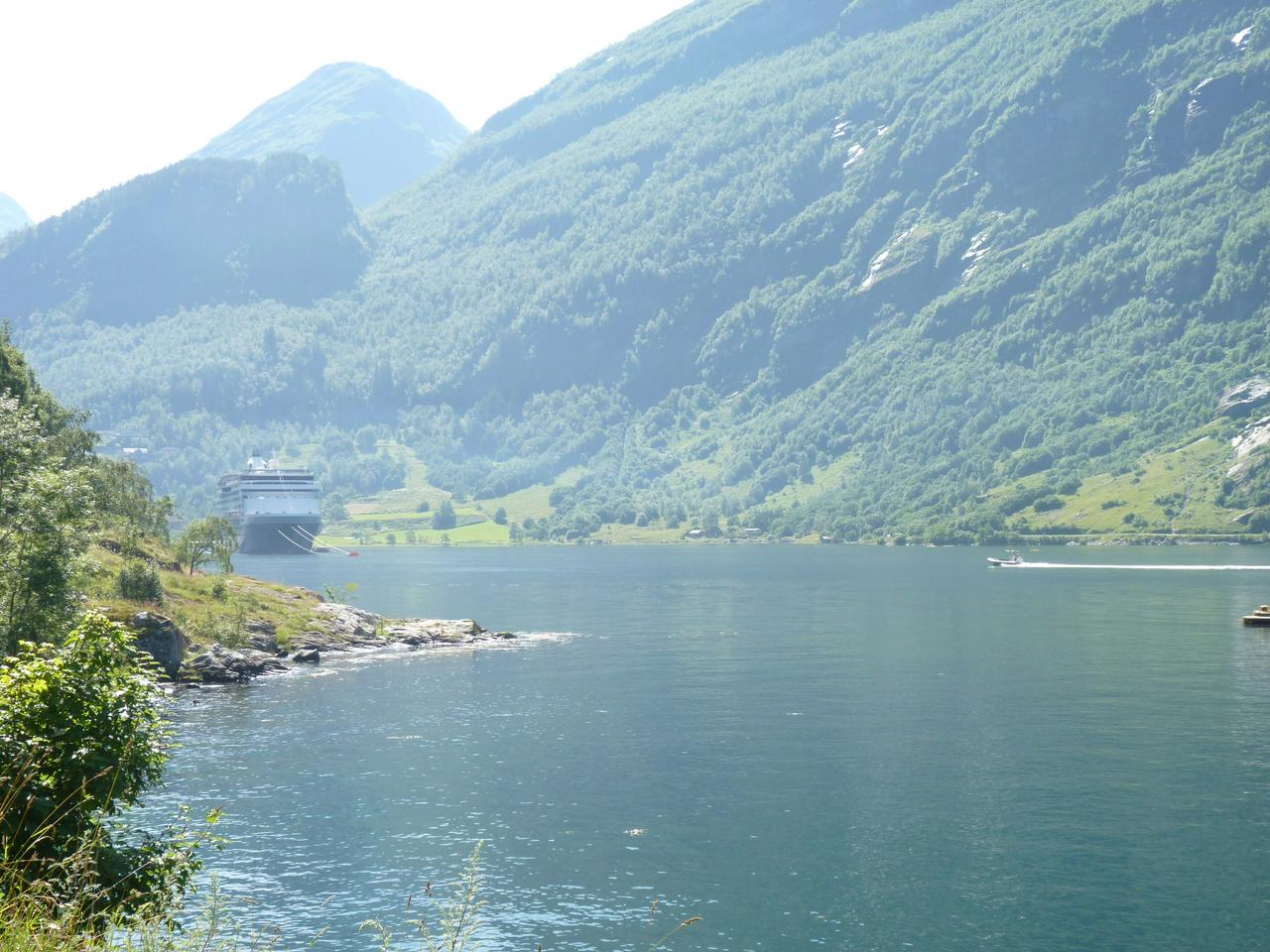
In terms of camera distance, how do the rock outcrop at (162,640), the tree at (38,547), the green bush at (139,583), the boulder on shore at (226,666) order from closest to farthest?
the tree at (38,547)
the rock outcrop at (162,640)
the boulder on shore at (226,666)
the green bush at (139,583)

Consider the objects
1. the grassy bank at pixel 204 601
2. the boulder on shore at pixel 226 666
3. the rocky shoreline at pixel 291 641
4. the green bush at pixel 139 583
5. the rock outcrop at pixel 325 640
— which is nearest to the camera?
the rocky shoreline at pixel 291 641

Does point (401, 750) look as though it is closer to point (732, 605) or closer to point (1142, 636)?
point (1142, 636)

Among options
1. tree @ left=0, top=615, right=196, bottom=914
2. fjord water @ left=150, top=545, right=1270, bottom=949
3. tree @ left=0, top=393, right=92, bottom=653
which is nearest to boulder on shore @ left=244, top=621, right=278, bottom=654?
fjord water @ left=150, top=545, right=1270, bottom=949

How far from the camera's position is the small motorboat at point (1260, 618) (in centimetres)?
13675

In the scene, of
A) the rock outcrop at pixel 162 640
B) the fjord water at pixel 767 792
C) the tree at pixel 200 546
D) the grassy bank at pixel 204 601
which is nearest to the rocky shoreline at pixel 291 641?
the rock outcrop at pixel 162 640

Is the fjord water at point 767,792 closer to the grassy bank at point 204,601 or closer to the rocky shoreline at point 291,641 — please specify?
the rocky shoreline at point 291,641

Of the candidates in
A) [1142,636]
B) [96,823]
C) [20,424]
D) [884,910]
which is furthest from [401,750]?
[1142,636]

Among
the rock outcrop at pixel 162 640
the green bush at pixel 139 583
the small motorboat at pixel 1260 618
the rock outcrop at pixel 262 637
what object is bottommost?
the small motorboat at pixel 1260 618

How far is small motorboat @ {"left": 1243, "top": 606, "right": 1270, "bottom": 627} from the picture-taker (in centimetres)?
13675

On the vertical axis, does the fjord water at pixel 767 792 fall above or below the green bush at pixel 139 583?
below

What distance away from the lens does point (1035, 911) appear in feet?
160

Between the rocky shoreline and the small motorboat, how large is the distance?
261 feet

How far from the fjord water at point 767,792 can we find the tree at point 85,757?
16.6 metres

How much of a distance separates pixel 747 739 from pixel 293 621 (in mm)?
67302
